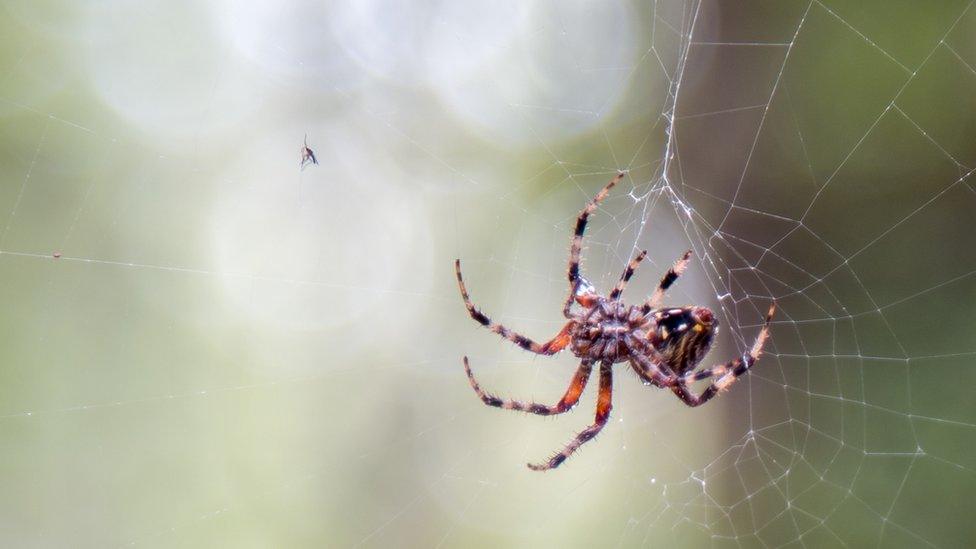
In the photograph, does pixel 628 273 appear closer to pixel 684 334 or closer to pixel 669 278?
pixel 669 278

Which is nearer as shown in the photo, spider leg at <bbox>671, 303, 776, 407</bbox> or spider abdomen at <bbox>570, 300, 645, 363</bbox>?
spider leg at <bbox>671, 303, 776, 407</bbox>

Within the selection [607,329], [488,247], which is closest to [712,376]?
[607,329]

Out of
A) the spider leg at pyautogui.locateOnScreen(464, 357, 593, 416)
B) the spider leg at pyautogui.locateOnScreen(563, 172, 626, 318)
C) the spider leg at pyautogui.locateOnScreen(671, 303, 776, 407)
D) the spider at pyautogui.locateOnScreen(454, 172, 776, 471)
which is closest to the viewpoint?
the spider leg at pyautogui.locateOnScreen(563, 172, 626, 318)

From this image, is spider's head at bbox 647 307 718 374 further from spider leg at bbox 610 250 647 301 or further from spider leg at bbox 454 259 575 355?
spider leg at bbox 454 259 575 355

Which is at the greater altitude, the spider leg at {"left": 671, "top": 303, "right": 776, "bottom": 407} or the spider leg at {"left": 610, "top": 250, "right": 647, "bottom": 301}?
the spider leg at {"left": 610, "top": 250, "right": 647, "bottom": 301}

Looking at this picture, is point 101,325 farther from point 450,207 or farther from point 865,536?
point 865,536

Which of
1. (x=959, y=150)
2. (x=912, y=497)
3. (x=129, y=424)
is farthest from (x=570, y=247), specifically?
(x=129, y=424)

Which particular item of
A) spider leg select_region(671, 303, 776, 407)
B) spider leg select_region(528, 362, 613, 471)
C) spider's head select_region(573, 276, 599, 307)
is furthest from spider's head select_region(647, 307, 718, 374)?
spider leg select_region(528, 362, 613, 471)
